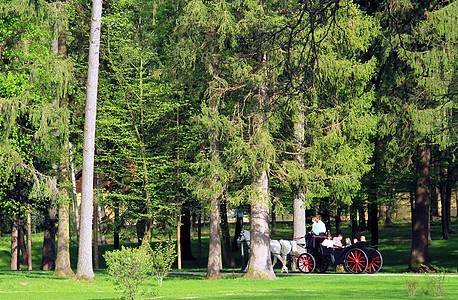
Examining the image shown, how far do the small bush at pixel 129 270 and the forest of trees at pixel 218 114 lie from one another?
18.3ft

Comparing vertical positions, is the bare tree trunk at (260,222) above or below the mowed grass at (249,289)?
above

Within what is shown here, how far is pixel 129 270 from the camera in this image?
40.6 ft

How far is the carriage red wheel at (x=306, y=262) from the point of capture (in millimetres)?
21739

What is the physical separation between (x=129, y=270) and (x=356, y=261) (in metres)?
10.8

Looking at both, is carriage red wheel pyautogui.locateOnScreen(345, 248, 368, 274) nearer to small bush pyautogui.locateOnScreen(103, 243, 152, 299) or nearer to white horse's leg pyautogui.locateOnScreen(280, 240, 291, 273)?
white horse's leg pyautogui.locateOnScreen(280, 240, 291, 273)

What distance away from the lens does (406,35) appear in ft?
81.5

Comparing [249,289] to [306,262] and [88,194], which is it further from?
[88,194]

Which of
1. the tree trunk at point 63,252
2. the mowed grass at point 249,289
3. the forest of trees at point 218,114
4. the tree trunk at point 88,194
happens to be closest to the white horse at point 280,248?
the forest of trees at point 218,114

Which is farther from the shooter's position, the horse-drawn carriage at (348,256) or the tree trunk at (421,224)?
the tree trunk at (421,224)

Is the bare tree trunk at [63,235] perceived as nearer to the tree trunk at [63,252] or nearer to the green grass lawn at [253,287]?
the tree trunk at [63,252]

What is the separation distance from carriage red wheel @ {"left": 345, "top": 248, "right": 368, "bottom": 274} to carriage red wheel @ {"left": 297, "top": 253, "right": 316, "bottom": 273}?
1321 millimetres

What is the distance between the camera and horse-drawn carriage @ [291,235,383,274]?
2055 cm

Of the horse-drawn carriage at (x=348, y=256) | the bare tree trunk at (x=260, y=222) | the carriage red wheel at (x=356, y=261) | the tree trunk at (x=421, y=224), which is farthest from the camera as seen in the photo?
the tree trunk at (x=421, y=224)

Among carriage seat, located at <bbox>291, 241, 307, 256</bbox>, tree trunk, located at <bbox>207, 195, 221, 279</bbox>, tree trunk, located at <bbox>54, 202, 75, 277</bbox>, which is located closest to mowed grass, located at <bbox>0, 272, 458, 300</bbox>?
tree trunk, located at <bbox>207, 195, 221, 279</bbox>
